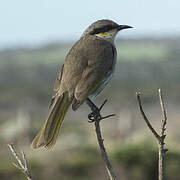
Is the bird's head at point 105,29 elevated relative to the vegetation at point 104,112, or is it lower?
elevated

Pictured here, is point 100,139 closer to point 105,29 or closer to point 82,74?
point 82,74

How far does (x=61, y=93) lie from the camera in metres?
6.53

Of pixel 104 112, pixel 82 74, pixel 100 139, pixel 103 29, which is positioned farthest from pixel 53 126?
pixel 104 112

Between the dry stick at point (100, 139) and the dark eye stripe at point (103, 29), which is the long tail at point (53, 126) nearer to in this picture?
the dry stick at point (100, 139)

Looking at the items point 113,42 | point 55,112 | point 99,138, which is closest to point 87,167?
point 113,42

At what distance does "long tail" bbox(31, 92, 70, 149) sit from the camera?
5528 mm

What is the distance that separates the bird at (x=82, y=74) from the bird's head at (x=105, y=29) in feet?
0.29

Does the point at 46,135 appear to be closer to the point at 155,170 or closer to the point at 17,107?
the point at 155,170

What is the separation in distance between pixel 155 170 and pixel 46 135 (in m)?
11.5

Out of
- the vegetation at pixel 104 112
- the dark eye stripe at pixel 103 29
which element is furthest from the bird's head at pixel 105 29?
the vegetation at pixel 104 112

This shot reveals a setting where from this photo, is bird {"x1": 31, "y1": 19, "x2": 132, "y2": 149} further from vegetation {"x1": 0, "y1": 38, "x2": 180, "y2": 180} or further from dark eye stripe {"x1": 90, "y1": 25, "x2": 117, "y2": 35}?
vegetation {"x1": 0, "y1": 38, "x2": 180, "y2": 180}

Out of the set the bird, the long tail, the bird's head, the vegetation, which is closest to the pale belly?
the bird

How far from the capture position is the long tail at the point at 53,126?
18.1 feet

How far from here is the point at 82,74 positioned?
6703mm
